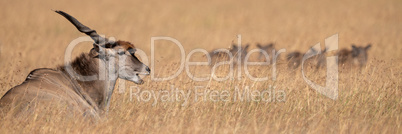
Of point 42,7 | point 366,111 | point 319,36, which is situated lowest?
point 366,111

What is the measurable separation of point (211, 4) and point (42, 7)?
10.9 m

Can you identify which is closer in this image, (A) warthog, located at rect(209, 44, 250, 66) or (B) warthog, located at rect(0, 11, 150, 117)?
(B) warthog, located at rect(0, 11, 150, 117)

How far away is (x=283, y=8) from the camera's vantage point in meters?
34.4

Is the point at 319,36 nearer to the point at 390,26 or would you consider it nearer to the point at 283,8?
the point at 390,26

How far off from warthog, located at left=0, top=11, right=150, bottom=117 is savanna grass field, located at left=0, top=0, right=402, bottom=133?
0.88 ft

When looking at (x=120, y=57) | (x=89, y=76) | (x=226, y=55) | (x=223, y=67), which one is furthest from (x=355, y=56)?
(x=89, y=76)

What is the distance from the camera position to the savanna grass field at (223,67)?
7.50 metres

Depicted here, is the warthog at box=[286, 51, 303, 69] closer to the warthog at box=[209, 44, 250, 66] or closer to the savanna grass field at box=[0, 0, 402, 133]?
the savanna grass field at box=[0, 0, 402, 133]

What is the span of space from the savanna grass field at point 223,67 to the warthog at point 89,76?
0.88ft

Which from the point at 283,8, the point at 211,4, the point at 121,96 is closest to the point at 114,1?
the point at 211,4

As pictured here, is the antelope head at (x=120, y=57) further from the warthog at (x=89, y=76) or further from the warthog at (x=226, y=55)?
the warthog at (x=226, y=55)

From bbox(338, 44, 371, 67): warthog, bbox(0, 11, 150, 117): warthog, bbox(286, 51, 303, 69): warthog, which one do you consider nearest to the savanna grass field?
bbox(0, 11, 150, 117): warthog

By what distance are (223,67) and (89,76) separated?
2.82 metres

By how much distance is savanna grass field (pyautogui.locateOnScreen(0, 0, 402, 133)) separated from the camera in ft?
24.6
